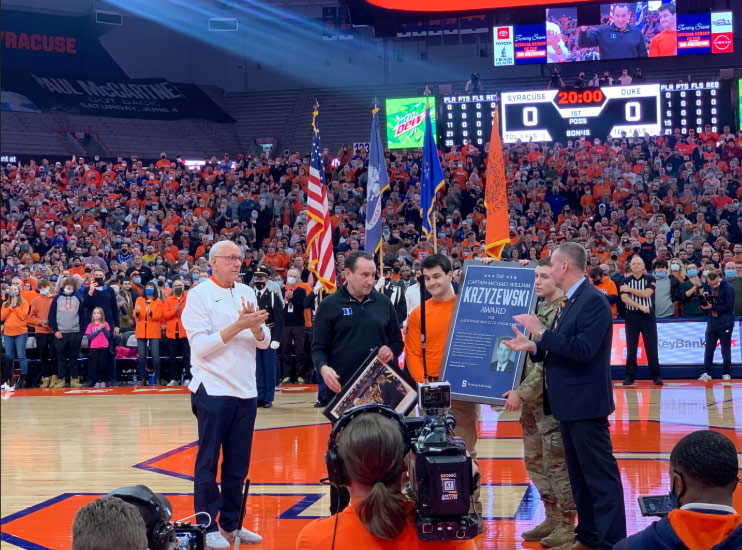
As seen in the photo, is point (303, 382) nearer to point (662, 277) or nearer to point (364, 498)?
point (662, 277)

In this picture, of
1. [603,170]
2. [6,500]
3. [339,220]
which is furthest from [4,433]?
[603,170]

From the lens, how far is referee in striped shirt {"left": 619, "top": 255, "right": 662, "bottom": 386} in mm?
14250

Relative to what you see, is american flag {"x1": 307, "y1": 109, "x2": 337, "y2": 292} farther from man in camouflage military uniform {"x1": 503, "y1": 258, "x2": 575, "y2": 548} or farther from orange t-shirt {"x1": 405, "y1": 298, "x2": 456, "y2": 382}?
man in camouflage military uniform {"x1": 503, "y1": 258, "x2": 575, "y2": 548}

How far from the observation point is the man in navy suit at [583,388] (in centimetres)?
532

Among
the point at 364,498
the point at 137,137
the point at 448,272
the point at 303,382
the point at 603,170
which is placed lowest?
the point at 303,382

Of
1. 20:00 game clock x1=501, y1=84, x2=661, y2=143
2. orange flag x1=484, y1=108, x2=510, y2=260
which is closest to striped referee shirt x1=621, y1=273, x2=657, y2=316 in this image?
orange flag x1=484, y1=108, x2=510, y2=260

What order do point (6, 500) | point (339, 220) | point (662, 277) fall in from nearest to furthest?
point (6, 500), point (662, 277), point (339, 220)

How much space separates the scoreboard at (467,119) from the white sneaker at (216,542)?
2177 centimetres

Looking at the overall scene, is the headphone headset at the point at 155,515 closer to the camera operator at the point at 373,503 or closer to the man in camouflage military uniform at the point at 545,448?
the camera operator at the point at 373,503

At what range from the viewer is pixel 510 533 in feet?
20.1

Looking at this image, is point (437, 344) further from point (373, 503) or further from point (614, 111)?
point (614, 111)

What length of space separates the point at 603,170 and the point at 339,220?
700cm

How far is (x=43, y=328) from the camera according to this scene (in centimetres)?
1681

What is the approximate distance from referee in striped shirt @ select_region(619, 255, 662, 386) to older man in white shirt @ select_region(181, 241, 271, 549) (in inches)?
369
